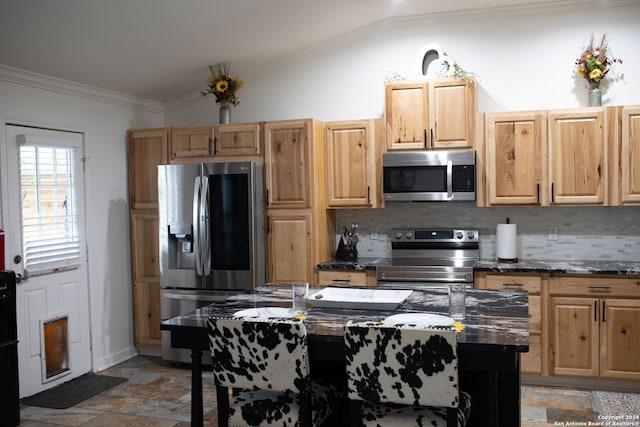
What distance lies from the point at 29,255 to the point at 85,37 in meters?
1.59

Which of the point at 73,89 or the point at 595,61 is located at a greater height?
the point at 595,61

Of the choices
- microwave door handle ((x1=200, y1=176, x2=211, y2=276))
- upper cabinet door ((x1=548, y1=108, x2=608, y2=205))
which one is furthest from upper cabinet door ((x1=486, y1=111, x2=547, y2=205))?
microwave door handle ((x1=200, y1=176, x2=211, y2=276))

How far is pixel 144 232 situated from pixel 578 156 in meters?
3.60

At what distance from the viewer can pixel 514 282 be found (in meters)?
4.40

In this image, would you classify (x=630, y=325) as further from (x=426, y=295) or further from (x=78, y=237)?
(x=78, y=237)

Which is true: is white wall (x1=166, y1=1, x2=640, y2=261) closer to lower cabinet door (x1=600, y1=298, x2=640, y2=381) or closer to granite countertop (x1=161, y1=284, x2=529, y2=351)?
lower cabinet door (x1=600, y1=298, x2=640, y2=381)

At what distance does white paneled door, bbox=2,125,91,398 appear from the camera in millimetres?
4258

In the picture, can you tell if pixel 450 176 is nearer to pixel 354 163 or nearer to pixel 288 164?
pixel 354 163

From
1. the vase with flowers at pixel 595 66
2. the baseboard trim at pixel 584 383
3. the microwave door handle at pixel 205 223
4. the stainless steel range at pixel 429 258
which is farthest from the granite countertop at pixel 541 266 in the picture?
the vase with flowers at pixel 595 66

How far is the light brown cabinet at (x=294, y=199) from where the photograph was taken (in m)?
4.84

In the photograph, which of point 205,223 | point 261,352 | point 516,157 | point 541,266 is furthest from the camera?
point 205,223

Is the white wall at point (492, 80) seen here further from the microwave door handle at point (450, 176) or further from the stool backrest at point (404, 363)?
the stool backrest at point (404, 363)

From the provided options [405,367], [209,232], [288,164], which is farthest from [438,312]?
[209,232]

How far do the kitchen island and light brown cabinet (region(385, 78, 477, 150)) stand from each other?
1.73 metres
